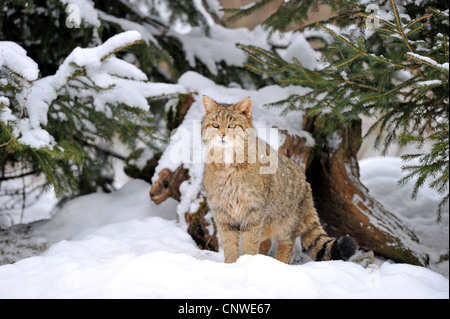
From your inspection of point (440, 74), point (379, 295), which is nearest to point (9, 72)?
point (379, 295)

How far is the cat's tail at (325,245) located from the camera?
2918mm

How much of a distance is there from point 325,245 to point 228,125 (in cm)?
128

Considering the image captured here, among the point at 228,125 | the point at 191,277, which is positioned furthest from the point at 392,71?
the point at 191,277

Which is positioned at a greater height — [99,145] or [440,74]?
[440,74]

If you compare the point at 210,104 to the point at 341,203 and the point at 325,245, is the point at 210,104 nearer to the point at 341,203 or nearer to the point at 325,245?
the point at 325,245

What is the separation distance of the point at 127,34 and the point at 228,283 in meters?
2.19

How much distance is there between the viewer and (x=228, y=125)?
10.2 feet

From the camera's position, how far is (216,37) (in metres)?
6.22

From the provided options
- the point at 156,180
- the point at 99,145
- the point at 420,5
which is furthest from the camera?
the point at 99,145

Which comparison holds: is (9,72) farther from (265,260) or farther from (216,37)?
(216,37)

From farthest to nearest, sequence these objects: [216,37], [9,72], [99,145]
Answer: [216,37] → [99,145] → [9,72]

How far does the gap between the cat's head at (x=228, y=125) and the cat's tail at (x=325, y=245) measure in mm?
1085

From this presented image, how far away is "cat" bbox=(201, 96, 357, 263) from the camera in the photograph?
3088 mm

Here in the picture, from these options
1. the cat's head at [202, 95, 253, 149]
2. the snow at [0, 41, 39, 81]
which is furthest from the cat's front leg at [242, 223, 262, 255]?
the snow at [0, 41, 39, 81]
